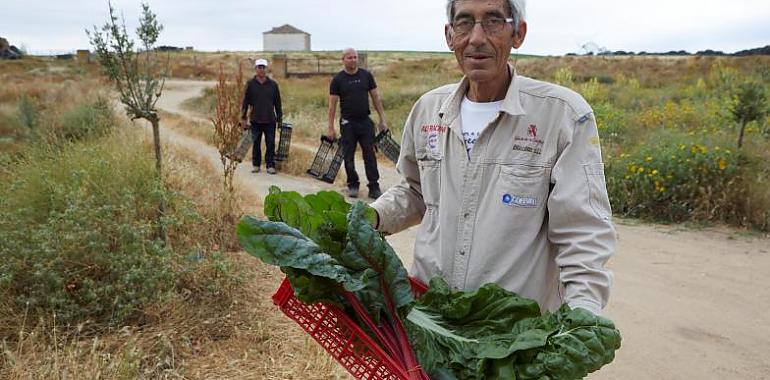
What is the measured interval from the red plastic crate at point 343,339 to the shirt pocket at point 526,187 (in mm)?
650

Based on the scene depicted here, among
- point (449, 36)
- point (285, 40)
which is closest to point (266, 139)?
point (449, 36)

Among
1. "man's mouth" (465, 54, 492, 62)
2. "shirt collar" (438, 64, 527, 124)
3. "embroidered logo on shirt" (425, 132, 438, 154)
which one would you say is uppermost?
"man's mouth" (465, 54, 492, 62)

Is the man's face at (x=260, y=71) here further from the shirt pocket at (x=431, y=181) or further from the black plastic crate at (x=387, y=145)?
the shirt pocket at (x=431, y=181)

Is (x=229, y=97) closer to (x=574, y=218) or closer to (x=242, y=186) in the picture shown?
(x=242, y=186)

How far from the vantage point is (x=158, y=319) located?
4.41 metres

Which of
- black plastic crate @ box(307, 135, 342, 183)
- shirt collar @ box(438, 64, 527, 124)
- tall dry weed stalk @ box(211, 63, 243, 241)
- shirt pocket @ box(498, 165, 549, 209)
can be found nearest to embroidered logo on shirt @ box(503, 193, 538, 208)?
shirt pocket @ box(498, 165, 549, 209)

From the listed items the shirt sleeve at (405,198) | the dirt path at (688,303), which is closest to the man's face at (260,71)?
the dirt path at (688,303)

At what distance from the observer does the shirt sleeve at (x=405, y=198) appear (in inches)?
95.4

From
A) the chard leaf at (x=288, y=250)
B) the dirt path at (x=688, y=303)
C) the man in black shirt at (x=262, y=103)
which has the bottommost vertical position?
the dirt path at (x=688, y=303)

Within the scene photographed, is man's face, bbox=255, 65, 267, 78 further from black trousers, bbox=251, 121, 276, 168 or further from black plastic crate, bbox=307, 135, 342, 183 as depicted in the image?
black plastic crate, bbox=307, 135, 342, 183

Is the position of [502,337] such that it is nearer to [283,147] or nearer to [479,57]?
[479,57]

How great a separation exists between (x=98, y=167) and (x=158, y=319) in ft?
8.30

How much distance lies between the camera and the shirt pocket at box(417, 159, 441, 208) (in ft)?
7.54

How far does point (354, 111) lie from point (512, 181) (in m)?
7.47
